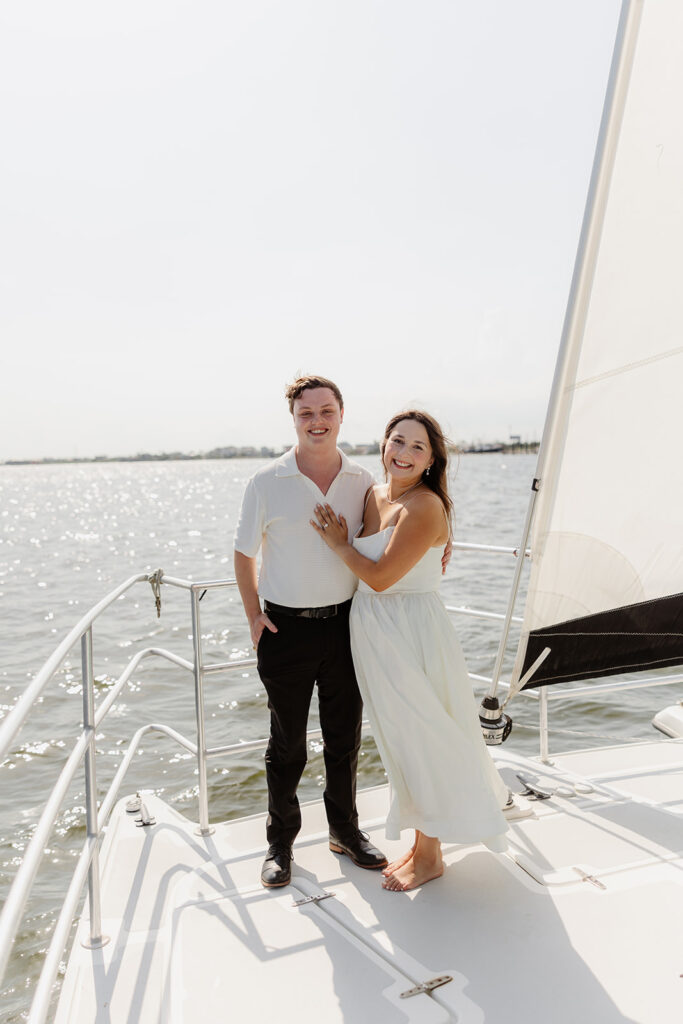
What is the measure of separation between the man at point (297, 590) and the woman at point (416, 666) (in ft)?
0.27

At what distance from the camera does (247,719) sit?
7250 mm

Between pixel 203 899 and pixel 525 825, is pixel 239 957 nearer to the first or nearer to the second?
pixel 203 899

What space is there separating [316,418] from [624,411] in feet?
3.23

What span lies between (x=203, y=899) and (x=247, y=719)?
474 cm

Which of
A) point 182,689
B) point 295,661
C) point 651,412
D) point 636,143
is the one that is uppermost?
point 636,143

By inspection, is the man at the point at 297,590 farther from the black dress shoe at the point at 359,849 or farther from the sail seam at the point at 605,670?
the sail seam at the point at 605,670

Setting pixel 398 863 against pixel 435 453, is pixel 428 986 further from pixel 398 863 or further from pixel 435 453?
pixel 435 453

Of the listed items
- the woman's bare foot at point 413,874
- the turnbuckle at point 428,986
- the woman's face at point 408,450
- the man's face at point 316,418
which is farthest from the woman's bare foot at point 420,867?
the man's face at point 316,418

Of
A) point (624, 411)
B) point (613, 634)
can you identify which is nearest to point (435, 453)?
point (624, 411)

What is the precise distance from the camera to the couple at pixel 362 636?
8.54 feet

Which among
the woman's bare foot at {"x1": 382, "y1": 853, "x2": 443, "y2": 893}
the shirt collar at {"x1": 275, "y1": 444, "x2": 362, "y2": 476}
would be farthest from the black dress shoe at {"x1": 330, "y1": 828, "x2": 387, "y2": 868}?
the shirt collar at {"x1": 275, "y1": 444, "x2": 362, "y2": 476}

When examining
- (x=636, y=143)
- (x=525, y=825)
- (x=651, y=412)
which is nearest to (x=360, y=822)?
(x=525, y=825)

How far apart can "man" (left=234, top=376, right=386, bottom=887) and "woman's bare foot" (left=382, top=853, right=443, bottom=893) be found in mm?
127

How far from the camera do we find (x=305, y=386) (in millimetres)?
2738
